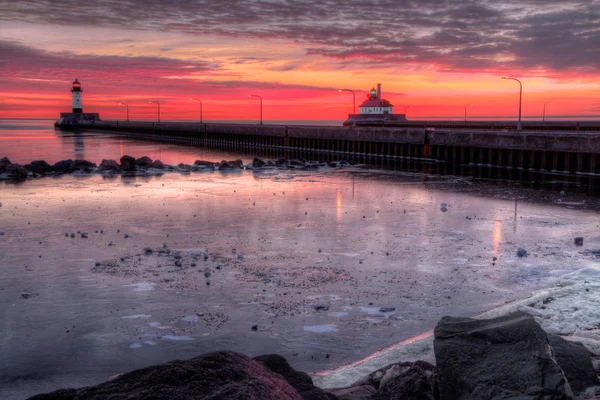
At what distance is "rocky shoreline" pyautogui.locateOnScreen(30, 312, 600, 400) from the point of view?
4.18m

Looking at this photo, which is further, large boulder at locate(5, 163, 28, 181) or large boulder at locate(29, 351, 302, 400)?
large boulder at locate(5, 163, 28, 181)

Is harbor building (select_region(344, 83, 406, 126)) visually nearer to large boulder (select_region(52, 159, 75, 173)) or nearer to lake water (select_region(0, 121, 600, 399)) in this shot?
large boulder (select_region(52, 159, 75, 173))

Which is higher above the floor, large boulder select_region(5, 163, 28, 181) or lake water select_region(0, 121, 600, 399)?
large boulder select_region(5, 163, 28, 181)

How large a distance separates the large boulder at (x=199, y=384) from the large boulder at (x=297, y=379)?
50 cm

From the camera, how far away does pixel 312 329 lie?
754cm

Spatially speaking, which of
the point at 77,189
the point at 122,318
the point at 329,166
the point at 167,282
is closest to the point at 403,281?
the point at 167,282

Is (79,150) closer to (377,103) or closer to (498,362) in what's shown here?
(498,362)

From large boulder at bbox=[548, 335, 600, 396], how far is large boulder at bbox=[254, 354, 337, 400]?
2.16 metres

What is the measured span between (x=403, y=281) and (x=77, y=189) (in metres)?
17.9

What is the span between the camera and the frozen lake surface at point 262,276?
23.0ft

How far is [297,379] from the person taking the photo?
17.0 ft

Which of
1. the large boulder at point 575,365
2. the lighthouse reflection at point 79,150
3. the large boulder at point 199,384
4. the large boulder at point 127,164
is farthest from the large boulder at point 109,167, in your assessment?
the large boulder at point 575,365

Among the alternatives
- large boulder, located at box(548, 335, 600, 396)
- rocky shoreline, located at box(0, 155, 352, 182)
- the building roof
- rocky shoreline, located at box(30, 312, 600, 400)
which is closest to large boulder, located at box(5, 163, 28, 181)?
rocky shoreline, located at box(0, 155, 352, 182)

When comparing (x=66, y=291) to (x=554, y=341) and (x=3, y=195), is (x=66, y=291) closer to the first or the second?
(x=554, y=341)
